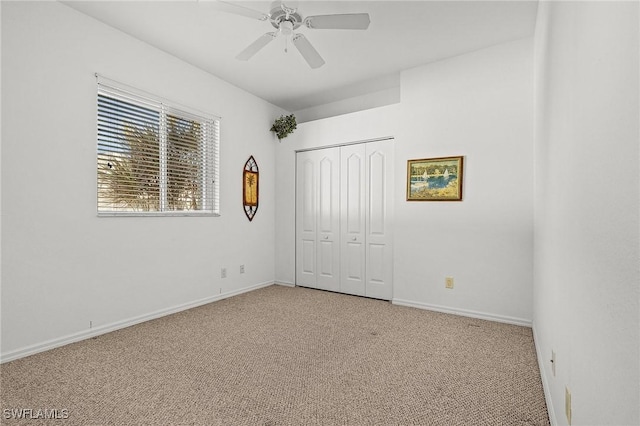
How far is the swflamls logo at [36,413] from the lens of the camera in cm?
174

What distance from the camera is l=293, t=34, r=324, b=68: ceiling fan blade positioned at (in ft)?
8.42

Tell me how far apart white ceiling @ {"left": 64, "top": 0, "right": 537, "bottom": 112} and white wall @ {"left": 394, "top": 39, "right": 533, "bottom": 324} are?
0.31 metres

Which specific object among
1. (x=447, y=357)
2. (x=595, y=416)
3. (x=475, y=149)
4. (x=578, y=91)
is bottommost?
(x=447, y=357)

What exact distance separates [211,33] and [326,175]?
220 centimetres

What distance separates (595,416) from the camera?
0.95 meters

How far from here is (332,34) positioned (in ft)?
10.1

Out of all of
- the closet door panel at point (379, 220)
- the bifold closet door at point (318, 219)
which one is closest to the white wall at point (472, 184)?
the closet door panel at point (379, 220)

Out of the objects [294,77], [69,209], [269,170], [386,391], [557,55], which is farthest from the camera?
[269,170]

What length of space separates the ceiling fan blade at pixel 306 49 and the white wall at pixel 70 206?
5.55 feet

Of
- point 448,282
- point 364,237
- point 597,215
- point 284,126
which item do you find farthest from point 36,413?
point 284,126

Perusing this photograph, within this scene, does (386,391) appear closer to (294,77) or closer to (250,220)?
(250,220)

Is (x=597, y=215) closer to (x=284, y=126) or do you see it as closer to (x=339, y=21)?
(x=339, y=21)

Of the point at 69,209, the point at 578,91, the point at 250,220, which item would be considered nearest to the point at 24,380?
the point at 69,209

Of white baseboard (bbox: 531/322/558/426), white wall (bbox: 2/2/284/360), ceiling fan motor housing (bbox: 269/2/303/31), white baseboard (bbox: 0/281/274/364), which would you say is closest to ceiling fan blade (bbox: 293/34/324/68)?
ceiling fan motor housing (bbox: 269/2/303/31)
